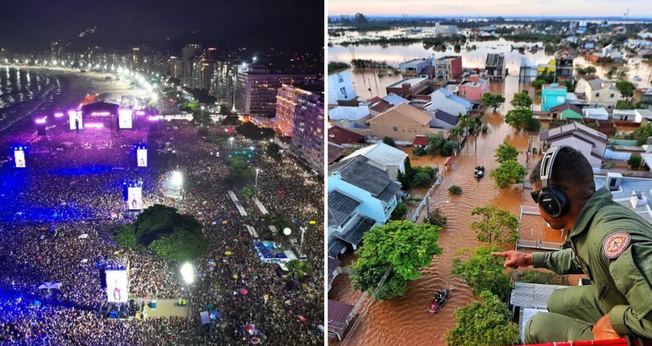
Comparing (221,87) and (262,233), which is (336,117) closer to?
(262,233)

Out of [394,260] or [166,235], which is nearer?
[394,260]

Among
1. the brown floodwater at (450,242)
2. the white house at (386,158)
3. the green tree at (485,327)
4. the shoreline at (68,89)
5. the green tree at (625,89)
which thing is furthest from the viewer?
the green tree at (625,89)

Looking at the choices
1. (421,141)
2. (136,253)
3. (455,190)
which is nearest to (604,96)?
(421,141)

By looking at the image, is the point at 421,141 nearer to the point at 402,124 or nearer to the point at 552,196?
the point at 402,124

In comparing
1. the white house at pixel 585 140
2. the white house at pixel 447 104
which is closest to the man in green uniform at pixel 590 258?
the white house at pixel 585 140

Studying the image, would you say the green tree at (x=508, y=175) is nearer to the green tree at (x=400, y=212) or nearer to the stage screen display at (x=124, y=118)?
the green tree at (x=400, y=212)

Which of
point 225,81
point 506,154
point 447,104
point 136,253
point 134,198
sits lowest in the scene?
point 136,253
